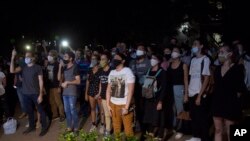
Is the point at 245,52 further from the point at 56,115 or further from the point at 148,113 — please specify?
the point at 56,115

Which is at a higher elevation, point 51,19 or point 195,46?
point 51,19

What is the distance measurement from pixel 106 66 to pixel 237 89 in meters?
3.34

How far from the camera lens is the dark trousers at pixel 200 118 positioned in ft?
25.3

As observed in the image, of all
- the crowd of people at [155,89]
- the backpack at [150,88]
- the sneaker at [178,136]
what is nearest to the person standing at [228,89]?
the crowd of people at [155,89]

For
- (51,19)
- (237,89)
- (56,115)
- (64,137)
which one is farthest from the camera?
(51,19)

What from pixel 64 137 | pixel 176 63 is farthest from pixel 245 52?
pixel 64 137

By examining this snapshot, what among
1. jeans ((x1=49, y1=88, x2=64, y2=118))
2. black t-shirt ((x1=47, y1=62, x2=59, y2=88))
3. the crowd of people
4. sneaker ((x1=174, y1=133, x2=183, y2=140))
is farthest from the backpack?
jeans ((x1=49, y1=88, x2=64, y2=118))

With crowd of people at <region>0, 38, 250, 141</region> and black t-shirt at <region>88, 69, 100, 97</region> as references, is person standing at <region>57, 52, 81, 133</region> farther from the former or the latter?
black t-shirt at <region>88, 69, 100, 97</region>

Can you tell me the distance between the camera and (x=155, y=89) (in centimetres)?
799

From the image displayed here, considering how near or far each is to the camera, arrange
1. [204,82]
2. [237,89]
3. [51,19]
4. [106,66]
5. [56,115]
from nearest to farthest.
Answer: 1. [237,89]
2. [204,82]
3. [106,66]
4. [56,115]
5. [51,19]

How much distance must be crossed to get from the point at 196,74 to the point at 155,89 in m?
0.92

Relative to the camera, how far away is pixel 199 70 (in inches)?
307

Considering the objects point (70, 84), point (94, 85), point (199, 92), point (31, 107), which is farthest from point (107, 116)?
point (31, 107)

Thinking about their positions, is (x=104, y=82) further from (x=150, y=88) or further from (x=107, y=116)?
(x=150, y=88)
